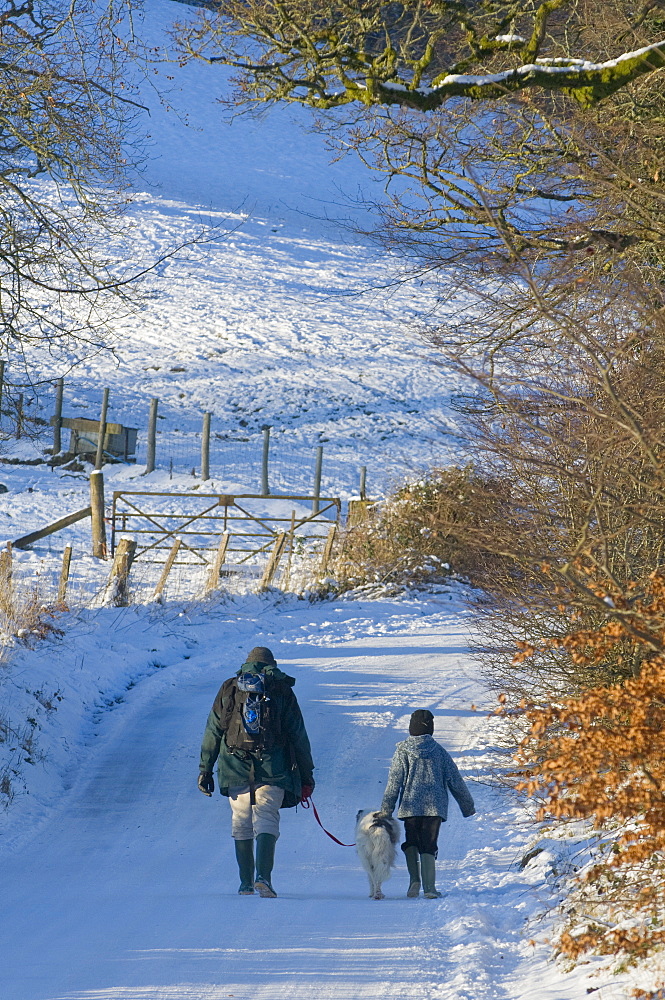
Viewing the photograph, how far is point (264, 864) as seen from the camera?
6.75 m

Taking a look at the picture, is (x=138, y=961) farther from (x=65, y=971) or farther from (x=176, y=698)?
(x=176, y=698)

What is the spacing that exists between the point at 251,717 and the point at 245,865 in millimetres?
966

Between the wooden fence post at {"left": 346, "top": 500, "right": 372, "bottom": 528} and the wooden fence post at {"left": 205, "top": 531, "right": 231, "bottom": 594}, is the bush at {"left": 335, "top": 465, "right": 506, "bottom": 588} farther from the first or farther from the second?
the wooden fence post at {"left": 205, "top": 531, "right": 231, "bottom": 594}

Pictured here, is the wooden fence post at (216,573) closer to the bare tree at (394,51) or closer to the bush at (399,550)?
the bush at (399,550)

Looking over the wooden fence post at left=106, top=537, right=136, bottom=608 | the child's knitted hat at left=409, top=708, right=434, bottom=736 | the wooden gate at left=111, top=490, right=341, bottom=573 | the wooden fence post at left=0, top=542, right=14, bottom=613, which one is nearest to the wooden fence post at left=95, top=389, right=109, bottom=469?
the wooden gate at left=111, top=490, right=341, bottom=573

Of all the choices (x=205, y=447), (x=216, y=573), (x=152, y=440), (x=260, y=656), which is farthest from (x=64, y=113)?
(x=152, y=440)

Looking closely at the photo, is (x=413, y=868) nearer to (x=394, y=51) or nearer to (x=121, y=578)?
(x=394, y=51)

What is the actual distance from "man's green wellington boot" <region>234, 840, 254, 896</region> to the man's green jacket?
39cm

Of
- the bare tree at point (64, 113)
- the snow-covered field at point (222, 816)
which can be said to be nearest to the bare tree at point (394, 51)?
the snow-covered field at point (222, 816)

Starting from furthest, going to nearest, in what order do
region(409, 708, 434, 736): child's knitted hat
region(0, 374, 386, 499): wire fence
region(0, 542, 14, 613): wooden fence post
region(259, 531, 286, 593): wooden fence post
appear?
region(0, 374, 386, 499): wire fence → region(259, 531, 286, 593): wooden fence post → region(0, 542, 14, 613): wooden fence post → region(409, 708, 434, 736): child's knitted hat

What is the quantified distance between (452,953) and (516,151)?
5487mm

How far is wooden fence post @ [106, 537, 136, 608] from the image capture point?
15.8 metres

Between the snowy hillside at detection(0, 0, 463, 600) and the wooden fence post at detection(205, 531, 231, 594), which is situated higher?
the snowy hillside at detection(0, 0, 463, 600)

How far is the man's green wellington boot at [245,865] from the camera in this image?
21.8ft
